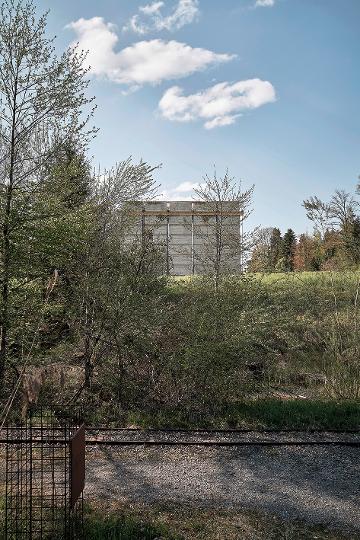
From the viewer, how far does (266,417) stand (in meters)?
9.00

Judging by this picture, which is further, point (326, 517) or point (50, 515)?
point (326, 517)

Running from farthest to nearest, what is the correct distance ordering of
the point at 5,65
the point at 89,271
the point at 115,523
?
the point at 89,271
the point at 5,65
the point at 115,523

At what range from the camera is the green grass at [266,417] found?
8.76 metres

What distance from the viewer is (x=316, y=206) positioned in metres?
18.3

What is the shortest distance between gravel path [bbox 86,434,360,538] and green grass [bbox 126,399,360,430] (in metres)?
0.76

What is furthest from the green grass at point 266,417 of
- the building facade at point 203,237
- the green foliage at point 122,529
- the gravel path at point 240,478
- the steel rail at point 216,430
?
the green foliage at point 122,529

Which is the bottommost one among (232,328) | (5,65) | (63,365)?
(63,365)

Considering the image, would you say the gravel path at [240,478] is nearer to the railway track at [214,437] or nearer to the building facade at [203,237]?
the railway track at [214,437]

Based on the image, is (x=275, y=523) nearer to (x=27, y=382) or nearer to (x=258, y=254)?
(x=27, y=382)

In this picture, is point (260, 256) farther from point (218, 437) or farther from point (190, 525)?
point (190, 525)

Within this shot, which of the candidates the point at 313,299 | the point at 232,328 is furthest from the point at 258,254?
the point at 232,328

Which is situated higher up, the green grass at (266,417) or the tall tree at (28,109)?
the tall tree at (28,109)

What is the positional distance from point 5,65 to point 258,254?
22.4 feet

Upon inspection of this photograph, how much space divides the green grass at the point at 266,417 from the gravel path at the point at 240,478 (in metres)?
0.76
